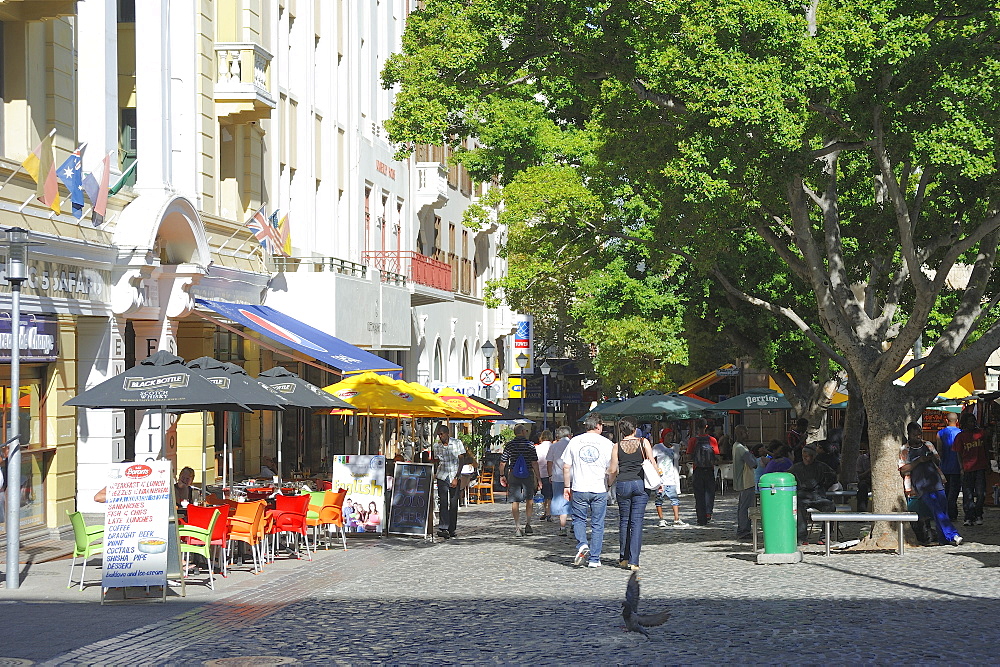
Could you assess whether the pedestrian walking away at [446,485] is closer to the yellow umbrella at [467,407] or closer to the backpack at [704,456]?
the yellow umbrella at [467,407]

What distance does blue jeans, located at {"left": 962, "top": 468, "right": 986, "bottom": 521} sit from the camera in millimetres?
21547

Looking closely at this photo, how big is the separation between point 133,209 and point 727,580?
10364mm

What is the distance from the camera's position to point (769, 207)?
1855 centimetres

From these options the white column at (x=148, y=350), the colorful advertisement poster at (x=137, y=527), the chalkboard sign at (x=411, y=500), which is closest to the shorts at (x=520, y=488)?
the chalkboard sign at (x=411, y=500)

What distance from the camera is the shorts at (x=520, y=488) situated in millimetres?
21422

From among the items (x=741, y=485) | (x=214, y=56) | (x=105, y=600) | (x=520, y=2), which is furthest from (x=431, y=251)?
(x=105, y=600)

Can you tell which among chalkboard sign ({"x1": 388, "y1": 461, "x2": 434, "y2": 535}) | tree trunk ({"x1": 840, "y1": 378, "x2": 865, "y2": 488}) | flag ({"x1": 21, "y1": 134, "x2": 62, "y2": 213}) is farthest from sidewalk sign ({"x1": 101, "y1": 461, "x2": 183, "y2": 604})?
tree trunk ({"x1": 840, "y1": 378, "x2": 865, "y2": 488})

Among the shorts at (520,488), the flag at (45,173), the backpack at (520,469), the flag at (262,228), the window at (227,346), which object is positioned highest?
the flag at (262,228)

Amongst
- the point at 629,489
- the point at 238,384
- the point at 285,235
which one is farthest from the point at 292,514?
the point at 285,235

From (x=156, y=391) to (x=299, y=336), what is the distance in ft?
30.0

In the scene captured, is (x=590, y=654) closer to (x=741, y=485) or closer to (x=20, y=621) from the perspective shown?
(x=20, y=621)

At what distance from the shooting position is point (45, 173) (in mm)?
17109

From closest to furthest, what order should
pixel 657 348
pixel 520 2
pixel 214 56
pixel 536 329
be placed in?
pixel 520 2 → pixel 214 56 → pixel 657 348 → pixel 536 329

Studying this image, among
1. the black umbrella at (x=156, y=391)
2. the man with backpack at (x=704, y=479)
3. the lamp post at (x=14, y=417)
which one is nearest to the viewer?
the lamp post at (x=14, y=417)
